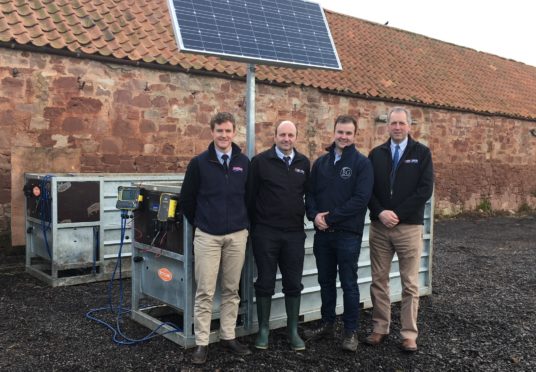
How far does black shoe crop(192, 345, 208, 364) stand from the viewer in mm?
4156

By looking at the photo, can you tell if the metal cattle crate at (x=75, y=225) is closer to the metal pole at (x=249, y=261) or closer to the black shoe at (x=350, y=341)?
the metal pole at (x=249, y=261)

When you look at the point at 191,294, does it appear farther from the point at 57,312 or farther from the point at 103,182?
the point at 103,182

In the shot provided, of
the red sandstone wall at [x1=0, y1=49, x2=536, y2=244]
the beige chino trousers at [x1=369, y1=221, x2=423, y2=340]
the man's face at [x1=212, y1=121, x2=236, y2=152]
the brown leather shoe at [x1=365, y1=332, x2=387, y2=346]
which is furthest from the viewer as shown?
the red sandstone wall at [x1=0, y1=49, x2=536, y2=244]

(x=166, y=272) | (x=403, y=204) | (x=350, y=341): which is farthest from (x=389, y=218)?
(x=166, y=272)

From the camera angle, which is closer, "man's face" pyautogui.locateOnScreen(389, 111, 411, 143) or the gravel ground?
the gravel ground

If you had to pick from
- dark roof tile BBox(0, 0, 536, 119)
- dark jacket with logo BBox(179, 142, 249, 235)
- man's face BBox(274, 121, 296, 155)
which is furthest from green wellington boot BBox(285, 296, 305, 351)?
dark roof tile BBox(0, 0, 536, 119)

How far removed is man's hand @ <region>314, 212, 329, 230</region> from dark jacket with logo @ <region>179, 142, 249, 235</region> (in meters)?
0.68

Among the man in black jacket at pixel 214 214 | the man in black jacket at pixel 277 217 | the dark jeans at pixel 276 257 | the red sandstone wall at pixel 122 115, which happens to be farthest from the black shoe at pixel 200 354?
the red sandstone wall at pixel 122 115

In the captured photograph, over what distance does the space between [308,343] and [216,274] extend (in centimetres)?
113

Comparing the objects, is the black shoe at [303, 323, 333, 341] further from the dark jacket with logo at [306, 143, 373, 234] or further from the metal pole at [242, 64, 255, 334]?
the dark jacket with logo at [306, 143, 373, 234]

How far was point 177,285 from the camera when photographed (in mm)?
4625

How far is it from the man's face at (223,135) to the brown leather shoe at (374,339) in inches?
84.0

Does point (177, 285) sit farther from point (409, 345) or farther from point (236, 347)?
point (409, 345)

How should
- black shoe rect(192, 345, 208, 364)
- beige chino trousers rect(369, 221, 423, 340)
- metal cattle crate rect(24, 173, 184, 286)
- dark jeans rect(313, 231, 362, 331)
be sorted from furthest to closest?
metal cattle crate rect(24, 173, 184, 286) < beige chino trousers rect(369, 221, 423, 340) < dark jeans rect(313, 231, 362, 331) < black shoe rect(192, 345, 208, 364)
